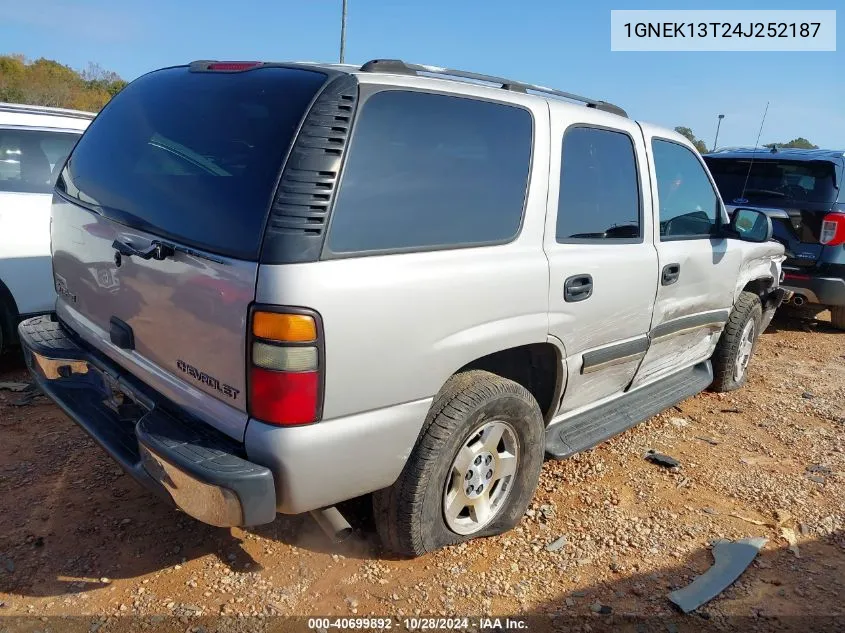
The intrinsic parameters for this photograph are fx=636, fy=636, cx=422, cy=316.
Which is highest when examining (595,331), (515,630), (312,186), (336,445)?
(312,186)

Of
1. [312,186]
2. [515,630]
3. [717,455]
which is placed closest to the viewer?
[312,186]

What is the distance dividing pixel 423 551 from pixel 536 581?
0.49 meters

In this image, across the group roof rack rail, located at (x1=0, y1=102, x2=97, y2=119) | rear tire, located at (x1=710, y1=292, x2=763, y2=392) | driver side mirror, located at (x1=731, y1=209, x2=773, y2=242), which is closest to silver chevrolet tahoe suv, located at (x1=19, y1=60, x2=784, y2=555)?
driver side mirror, located at (x1=731, y1=209, x2=773, y2=242)

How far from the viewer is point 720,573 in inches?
109

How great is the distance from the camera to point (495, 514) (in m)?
2.82

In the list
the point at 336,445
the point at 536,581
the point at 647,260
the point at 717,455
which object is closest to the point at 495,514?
the point at 536,581

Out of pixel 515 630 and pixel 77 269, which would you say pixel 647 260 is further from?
pixel 77 269

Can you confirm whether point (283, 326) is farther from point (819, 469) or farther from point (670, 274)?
point (819, 469)

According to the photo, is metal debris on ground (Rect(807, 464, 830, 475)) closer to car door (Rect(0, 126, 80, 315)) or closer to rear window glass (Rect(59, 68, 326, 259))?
rear window glass (Rect(59, 68, 326, 259))

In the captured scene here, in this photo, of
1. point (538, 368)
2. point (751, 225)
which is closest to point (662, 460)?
point (538, 368)

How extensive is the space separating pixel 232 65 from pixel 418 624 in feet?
7.37

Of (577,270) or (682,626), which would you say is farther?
(577,270)

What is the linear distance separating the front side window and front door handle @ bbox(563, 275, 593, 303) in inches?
34.6

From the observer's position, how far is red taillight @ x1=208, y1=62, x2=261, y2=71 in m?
2.42
